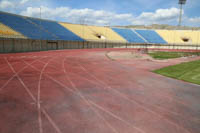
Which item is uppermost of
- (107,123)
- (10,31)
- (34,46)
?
(10,31)

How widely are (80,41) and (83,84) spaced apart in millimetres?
35233

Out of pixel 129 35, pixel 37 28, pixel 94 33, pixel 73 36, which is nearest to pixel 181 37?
pixel 129 35

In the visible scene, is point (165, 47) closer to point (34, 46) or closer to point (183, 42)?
point (183, 42)

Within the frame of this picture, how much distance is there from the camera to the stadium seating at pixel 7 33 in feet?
87.8

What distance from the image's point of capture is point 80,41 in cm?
4291

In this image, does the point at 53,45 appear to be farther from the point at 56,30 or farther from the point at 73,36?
the point at 73,36

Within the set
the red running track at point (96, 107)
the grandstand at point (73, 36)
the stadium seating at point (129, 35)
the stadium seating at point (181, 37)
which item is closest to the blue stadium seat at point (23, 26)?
the grandstand at point (73, 36)

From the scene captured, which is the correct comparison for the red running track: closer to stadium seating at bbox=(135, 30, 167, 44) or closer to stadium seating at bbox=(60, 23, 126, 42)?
stadium seating at bbox=(60, 23, 126, 42)

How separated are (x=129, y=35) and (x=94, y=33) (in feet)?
51.6

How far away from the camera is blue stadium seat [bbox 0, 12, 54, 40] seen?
102 feet

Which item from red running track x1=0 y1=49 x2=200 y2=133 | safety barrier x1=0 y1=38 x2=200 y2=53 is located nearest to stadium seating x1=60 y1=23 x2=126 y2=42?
safety barrier x1=0 y1=38 x2=200 y2=53

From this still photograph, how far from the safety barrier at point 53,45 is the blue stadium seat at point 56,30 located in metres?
1.26

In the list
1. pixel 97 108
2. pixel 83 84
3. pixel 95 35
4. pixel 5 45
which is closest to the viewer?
pixel 97 108

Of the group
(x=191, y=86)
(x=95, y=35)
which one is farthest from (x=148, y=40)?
(x=191, y=86)
